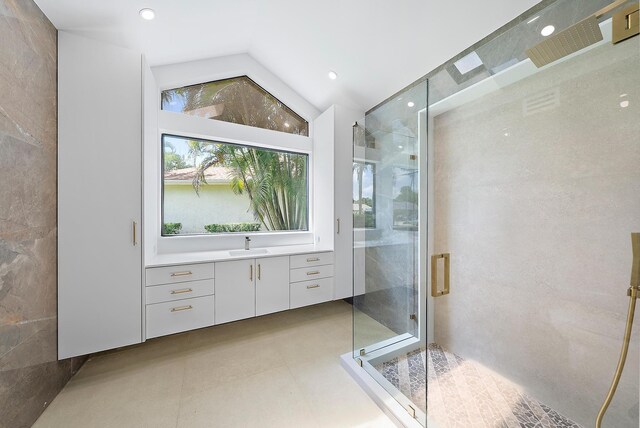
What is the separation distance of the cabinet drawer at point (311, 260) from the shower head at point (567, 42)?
2.30m

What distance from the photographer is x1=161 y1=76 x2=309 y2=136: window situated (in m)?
2.67

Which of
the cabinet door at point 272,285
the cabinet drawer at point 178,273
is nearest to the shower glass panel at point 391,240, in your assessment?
the cabinet door at point 272,285

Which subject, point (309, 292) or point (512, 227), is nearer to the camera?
point (512, 227)

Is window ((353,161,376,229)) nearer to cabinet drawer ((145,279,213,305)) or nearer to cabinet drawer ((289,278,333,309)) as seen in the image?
cabinet drawer ((289,278,333,309))

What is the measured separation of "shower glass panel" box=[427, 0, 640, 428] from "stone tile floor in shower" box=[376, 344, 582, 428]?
0.01 metres

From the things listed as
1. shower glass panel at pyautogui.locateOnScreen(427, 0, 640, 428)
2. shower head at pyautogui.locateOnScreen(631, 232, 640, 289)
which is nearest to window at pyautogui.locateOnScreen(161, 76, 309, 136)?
shower glass panel at pyautogui.locateOnScreen(427, 0, 640, 428)

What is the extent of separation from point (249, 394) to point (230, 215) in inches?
74.5

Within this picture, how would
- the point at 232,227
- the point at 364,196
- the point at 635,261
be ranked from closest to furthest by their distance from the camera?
the point at 635,261 < the point at 364,196 < the point at 232,227

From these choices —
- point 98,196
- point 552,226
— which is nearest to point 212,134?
point 98,196

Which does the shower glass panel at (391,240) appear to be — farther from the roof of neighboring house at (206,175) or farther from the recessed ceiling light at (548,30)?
the roof of neighboring house at (206,175)

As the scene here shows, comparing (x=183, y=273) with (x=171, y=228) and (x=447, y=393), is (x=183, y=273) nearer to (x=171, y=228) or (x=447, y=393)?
(x=171, y=228)

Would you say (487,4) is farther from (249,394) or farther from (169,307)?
(169,307)

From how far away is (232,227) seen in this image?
9.73 ft

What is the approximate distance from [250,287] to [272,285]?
0.73ft
